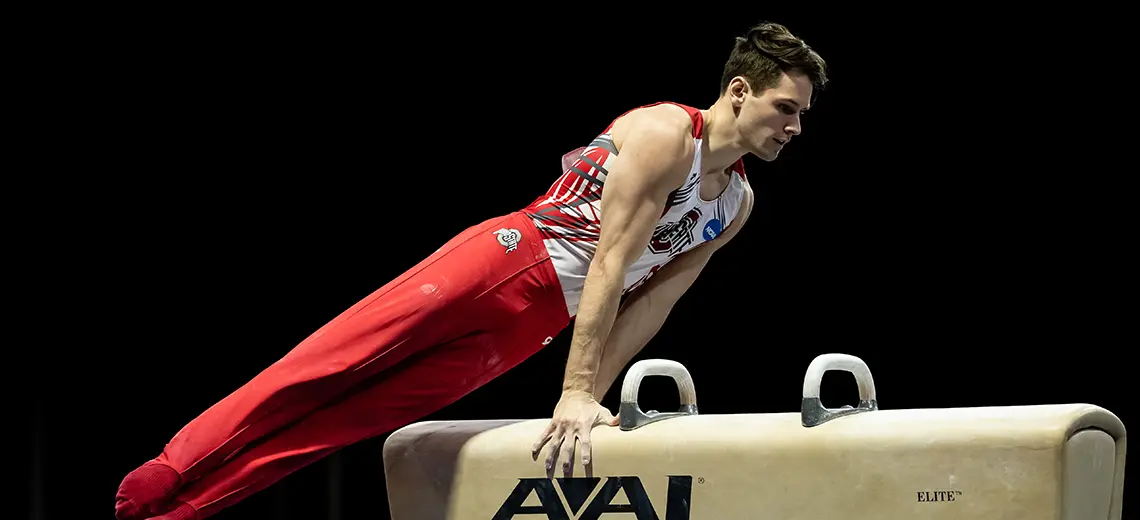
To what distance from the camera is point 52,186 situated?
18.3 ft

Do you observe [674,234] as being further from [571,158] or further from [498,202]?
[498,202]

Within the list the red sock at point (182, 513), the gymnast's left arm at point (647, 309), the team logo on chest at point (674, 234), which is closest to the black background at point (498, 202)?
the gymnast's left arm at point (647, 309)

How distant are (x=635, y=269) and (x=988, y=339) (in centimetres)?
198

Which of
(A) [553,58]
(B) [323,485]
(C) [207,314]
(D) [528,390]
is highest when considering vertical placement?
(A) [553,58]

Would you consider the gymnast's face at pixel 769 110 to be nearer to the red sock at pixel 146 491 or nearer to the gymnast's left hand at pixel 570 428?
the gymnast's left hand at pixel 570 428

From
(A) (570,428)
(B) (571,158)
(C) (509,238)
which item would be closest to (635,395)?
(A) (570,428)

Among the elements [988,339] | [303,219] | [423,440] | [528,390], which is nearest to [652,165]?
[423,440]

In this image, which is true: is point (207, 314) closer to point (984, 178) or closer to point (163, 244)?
point (163, 244)

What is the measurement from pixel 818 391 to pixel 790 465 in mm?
174

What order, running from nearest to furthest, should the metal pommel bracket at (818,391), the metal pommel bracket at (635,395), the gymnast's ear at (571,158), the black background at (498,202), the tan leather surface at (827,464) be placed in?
the tan leather surface at (827,464) → the metal pommel bracket at (818,391) → the metal pommel bracket at (635,395) → the gymnast's ear at (571,158) → the black background at (498,202)

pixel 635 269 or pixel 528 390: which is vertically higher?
pixel 635 269

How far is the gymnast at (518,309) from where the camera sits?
290 cm

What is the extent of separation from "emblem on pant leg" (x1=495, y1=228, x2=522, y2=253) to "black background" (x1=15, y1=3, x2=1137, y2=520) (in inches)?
83.1

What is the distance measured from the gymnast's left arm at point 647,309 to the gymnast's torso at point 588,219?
0.10 m
